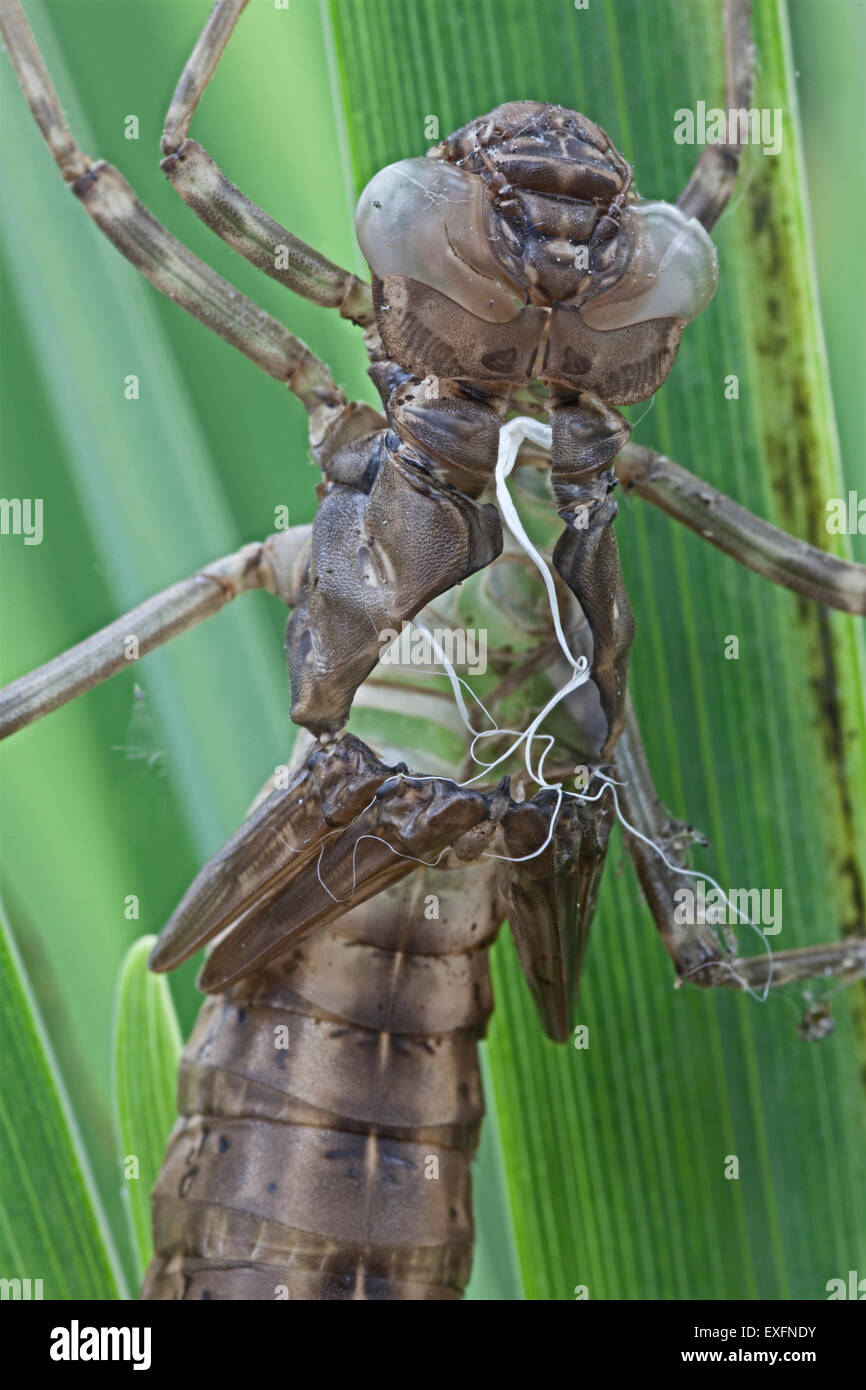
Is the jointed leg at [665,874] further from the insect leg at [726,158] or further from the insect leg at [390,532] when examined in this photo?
the insect leg at [726,158]

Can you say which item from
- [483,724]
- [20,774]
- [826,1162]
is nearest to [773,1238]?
[826,1162]

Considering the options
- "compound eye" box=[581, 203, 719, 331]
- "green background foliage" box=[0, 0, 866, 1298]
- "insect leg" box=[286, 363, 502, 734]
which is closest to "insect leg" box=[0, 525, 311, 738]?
"green background foliage" box=[0, 0, 866, 1298]

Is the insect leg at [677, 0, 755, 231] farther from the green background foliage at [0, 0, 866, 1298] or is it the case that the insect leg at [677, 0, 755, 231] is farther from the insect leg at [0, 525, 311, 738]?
the insect leg at [0, 525, 311, 738]

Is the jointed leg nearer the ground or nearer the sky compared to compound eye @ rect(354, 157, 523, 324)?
nearer the ground

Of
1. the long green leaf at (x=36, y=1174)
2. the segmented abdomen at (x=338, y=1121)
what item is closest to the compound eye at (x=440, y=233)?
the segmented abdomen at (x=338, y=1121)

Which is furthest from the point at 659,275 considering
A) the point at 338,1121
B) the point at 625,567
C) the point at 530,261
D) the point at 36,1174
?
the point at 36,1174

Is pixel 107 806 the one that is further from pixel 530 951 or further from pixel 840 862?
pixel 840 862
